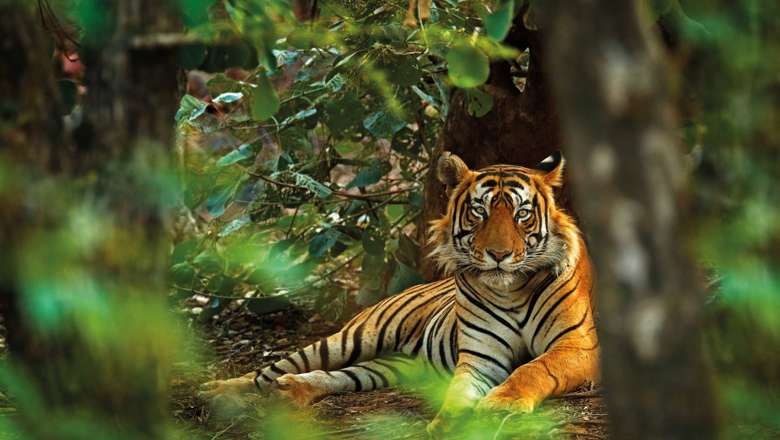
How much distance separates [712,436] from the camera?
1.72 metres

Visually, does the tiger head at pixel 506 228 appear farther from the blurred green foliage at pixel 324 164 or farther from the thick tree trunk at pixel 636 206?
the thick tree trunk at pixel 636 206

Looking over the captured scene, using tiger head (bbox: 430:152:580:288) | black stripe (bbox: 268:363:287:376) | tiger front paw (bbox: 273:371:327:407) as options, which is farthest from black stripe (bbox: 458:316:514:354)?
black stripe (bbox: 268:363:287:376)

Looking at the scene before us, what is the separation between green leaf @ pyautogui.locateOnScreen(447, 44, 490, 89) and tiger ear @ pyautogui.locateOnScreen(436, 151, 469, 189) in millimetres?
2681

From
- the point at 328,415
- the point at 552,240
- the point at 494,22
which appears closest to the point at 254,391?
the point at 328,415

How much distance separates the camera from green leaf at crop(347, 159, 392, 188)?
21.2 ft

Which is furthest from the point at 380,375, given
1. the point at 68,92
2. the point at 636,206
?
the point at 636,206

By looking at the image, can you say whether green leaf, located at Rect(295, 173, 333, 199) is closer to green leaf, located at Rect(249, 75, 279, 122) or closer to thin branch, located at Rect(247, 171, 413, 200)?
thin branch, located at Rect(247, 171, 413, 200)

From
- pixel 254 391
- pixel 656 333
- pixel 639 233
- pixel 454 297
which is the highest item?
pixel 639 233

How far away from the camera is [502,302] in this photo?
5.32m

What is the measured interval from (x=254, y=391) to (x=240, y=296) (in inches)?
64.0

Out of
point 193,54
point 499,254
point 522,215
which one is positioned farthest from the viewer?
point 522,215

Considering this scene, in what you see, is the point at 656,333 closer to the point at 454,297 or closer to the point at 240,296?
the point at 454,297

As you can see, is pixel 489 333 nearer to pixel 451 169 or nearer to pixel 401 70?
pixel 451 169

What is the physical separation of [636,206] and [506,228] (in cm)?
335
